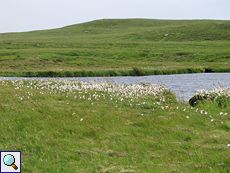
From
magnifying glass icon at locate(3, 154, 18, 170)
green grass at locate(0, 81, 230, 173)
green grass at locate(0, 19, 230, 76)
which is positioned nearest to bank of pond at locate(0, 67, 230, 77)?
green grass at locate(0, 19, 230, 76)

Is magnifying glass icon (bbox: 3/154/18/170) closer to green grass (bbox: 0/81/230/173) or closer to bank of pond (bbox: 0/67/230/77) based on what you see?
green grass (bbox: 0/81/230/173)

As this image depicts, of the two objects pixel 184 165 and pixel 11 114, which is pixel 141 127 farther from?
pixel 11 114

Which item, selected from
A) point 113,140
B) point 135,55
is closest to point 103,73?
point 135,55

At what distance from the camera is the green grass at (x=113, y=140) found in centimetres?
543

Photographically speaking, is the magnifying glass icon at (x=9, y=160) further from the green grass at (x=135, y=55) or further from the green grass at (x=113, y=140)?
the green grass at (x=135, y=55)

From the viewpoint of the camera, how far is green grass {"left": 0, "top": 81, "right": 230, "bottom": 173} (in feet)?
17.8

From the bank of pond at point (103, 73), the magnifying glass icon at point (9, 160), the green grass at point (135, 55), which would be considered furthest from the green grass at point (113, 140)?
the green grass at point (135, 55)

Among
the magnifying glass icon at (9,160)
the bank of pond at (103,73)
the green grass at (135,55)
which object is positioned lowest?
the magnifying glass icon at (9,160)

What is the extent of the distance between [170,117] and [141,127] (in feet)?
4.77

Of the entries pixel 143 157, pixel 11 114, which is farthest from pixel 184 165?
pixel 11 114

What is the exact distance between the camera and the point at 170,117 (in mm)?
8961

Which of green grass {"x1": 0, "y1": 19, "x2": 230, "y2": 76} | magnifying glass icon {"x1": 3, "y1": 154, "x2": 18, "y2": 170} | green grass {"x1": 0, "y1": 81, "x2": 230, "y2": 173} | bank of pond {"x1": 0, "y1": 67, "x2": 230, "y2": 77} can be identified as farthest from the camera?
green grass {"x1": 0, "y1": 19, "x2": 230, "y2": 76}

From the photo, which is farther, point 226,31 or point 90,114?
point 226,31

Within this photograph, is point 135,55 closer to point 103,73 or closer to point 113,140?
point 103,73
